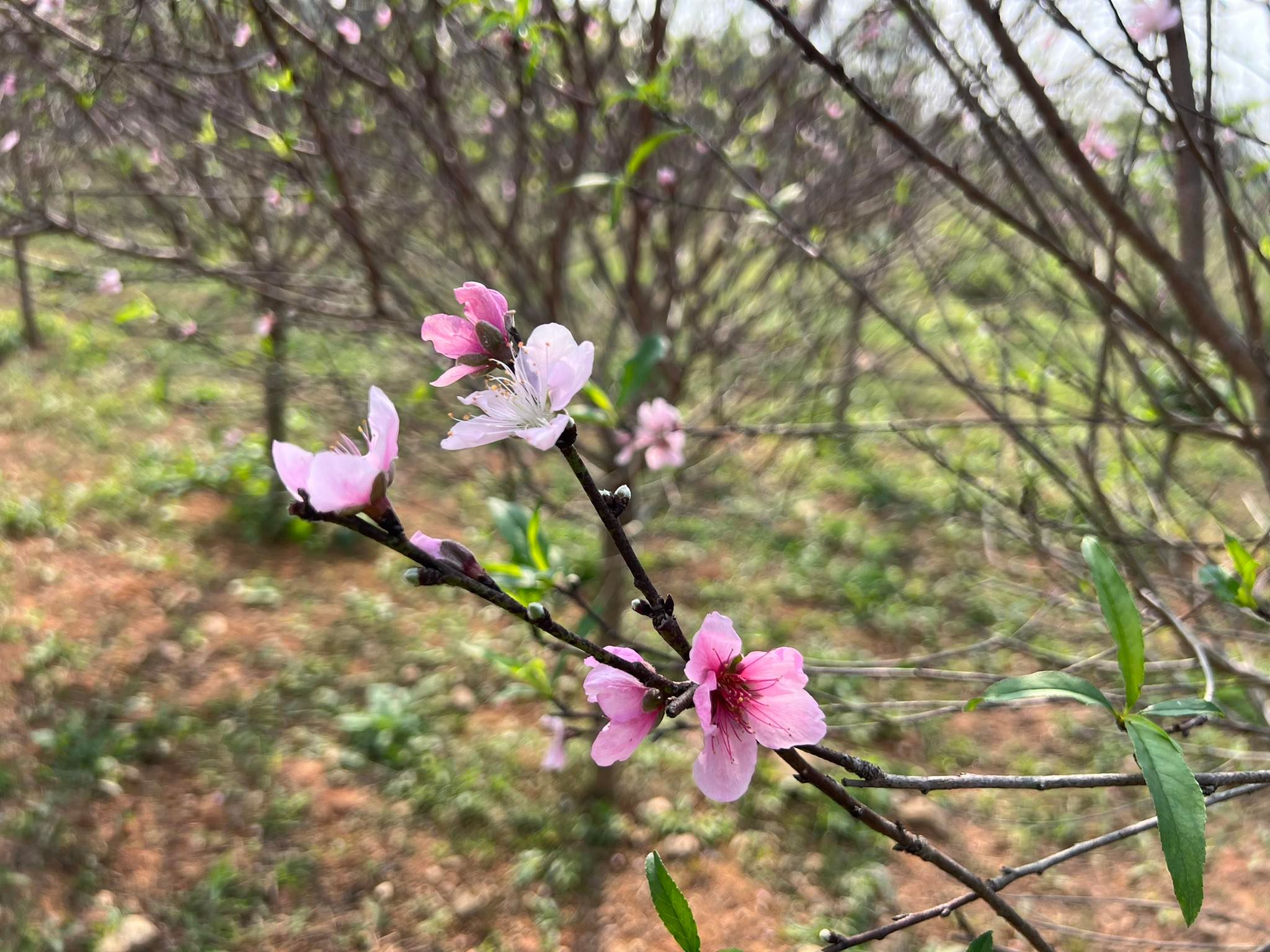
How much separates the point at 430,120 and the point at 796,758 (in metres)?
2.40

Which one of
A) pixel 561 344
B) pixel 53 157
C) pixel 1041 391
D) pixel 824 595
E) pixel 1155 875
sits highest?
pixel 53 157

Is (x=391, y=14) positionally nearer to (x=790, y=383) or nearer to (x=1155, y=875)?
(x=790, y=383)

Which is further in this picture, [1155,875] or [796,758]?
[1155,875]

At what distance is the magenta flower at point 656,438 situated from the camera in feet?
7.45

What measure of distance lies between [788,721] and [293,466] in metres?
0.44

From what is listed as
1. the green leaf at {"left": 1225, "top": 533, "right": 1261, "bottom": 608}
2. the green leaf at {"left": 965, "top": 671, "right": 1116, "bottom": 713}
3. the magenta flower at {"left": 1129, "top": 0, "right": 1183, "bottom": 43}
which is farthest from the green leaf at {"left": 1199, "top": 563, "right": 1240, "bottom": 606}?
the magenta flower at {"left": 1129, "top": 0, "right": 1183, "bottom": 43}

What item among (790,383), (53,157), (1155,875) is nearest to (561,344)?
(1155,875)

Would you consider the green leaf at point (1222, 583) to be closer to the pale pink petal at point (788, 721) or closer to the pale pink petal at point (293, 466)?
the pale pink petal at point (788, 721)

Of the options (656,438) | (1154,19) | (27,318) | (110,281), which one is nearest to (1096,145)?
(1154,19)

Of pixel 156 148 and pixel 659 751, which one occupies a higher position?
pixel 156 148

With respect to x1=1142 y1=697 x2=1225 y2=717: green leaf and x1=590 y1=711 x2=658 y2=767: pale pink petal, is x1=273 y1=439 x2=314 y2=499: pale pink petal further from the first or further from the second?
x1=1142 y1=697 x2=1225 y2=717: green leaf

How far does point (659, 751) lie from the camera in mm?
3496

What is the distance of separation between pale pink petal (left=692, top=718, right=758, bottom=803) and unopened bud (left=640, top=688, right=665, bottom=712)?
0.17 ft

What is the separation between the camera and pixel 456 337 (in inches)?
26.7
